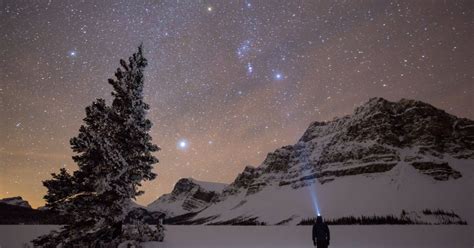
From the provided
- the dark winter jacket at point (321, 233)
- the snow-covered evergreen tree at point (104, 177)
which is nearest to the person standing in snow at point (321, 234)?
the dark winter jacket at point (321, 233)

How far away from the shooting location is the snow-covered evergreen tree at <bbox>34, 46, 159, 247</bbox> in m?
20.8

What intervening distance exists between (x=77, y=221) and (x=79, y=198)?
49.1 inches

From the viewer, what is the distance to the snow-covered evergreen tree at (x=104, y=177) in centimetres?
2077

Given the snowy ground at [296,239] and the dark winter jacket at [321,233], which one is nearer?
the dark winter jacket at [321,233]

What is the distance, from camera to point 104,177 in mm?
20969

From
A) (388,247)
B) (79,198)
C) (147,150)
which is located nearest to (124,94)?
(147,150)

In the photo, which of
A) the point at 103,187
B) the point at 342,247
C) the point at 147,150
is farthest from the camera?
the point at 342,247

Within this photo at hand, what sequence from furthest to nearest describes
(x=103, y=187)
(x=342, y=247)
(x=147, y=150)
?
(x=342, y=247) → (x=147, y=150) → (x=103, y=187)

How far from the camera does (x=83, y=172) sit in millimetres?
21750

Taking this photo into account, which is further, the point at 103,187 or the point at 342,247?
the point at 342,247

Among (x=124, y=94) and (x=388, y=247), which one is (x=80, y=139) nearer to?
(x=124, y=94)

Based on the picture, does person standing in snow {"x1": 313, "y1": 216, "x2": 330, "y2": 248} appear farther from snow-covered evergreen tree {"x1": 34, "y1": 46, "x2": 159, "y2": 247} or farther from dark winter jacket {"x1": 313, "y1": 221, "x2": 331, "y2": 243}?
Result: snow-covered evergreen tree {"x1": 34, "y1": 46, "x2": 159, "y2": 247}

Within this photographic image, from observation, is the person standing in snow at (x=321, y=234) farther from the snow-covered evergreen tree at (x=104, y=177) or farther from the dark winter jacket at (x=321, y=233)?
the snow-covered evergreen tree at (x=104, y=177)

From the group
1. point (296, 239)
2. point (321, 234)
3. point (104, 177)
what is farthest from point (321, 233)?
point (296, 239)
